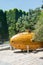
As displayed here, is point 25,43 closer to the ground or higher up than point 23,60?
higher up

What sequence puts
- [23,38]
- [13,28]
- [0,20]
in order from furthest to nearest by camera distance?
[0,20] < [13,28] < [23,38]

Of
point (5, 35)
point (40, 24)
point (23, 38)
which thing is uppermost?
point (40, 24)

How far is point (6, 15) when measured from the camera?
5891 cm

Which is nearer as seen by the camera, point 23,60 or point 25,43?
point 23,60

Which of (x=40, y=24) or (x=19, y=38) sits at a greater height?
(x=40, y=24)

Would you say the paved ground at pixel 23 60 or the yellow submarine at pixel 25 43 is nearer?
the paved ground at pixel 23 60

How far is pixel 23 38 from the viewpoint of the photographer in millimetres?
21922

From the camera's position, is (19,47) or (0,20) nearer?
(19,47)

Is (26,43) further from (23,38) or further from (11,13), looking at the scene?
(11,13)

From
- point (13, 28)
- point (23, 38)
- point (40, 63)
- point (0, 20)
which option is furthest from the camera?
point (0, 20)

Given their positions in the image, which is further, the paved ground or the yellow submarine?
the yellow submarine

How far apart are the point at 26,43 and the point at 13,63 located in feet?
23.3

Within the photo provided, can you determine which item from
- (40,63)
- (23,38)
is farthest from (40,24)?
(23,38)

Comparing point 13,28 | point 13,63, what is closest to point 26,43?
point 13,63
